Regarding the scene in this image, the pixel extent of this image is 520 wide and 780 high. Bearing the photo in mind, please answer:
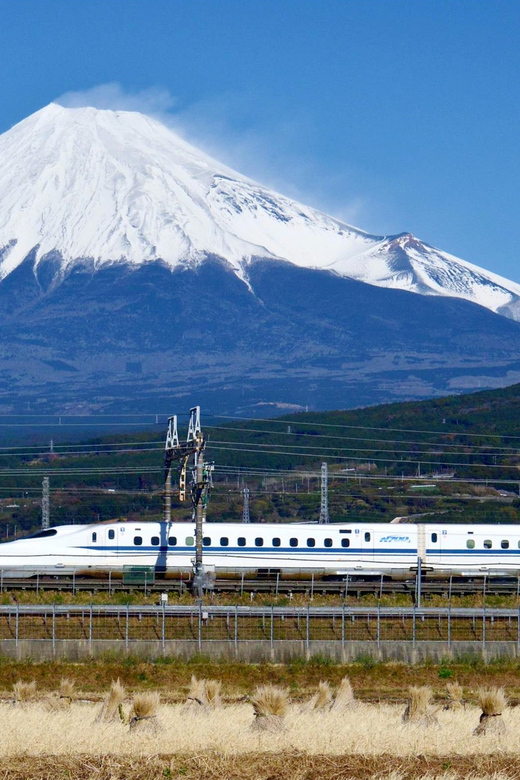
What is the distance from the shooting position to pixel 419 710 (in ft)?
109

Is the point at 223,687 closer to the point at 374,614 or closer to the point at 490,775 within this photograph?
the point at 374,614

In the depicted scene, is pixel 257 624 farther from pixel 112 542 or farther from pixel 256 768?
pixel 256 768

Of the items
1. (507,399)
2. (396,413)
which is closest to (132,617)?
(396,413)

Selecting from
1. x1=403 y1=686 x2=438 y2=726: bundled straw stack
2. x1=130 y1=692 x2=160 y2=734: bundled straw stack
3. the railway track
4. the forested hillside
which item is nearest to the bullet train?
the railway track

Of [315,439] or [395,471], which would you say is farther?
[315,439]

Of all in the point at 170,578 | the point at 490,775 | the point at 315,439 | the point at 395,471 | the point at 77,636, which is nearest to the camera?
the point at 490,775

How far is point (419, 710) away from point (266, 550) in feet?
98.0

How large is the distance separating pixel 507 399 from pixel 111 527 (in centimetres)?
12988

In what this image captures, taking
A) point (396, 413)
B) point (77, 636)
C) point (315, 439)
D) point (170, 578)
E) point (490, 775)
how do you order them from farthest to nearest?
point (396, 413)
point (315, 439)
point (170, 578)
point (77, 636)
point (490, 775)

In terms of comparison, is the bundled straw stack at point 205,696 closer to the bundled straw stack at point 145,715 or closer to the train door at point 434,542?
the bundled straw stack at point 145,715

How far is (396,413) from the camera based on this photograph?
577ft

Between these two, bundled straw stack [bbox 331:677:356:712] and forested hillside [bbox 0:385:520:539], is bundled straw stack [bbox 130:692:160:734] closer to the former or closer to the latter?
bundled straw stack [bbox 331:677:356:712]

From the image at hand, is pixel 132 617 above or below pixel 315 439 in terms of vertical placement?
below

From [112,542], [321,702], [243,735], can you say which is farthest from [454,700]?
[112,542]
